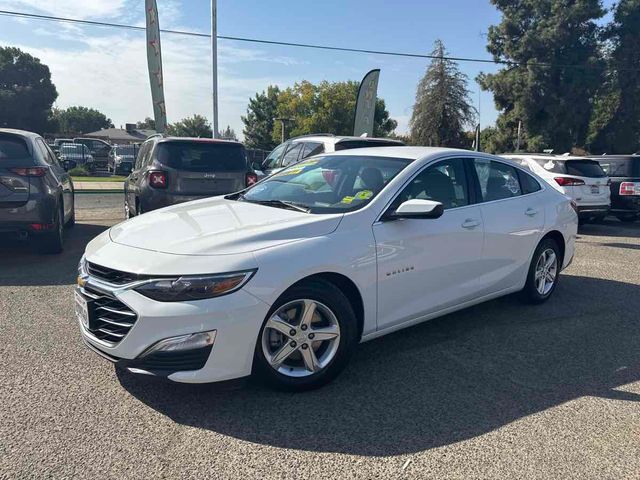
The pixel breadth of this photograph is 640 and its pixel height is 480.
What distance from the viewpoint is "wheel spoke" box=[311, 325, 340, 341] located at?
3496 millimetres

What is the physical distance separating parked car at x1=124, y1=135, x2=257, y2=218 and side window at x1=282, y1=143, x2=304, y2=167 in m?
2.16

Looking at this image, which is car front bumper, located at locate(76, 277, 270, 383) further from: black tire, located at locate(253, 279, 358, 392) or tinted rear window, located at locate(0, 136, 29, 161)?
tinted rear window, located at locate(0, 136, 29, 161)

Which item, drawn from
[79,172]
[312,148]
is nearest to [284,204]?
[312,148]

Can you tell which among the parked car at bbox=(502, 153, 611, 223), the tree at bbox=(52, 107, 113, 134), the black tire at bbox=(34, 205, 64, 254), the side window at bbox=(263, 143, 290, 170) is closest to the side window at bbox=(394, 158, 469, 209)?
the black tire at bbox=(34, 205, 64, 254)

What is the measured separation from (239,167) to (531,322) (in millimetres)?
4819

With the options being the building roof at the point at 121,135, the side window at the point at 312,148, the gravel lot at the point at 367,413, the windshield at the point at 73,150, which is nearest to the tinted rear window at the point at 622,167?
the side window at the point at 312,148

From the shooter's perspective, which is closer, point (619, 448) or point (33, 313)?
point (619, 448)

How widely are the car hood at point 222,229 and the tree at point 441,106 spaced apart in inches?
1114

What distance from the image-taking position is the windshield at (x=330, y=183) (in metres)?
4.05

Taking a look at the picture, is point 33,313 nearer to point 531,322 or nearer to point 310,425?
point 310,425

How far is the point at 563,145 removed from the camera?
32969 mm

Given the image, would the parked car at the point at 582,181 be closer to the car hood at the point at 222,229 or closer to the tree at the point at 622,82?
the car hood at the point at 222,229

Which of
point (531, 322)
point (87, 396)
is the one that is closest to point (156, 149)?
point (87, 396)

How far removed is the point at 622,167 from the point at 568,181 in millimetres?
2524
